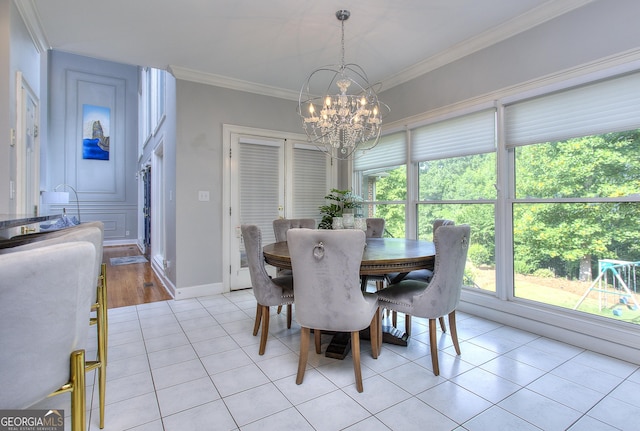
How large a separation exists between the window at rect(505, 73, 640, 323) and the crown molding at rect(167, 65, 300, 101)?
275 centimetres

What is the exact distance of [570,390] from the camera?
178 centimetres

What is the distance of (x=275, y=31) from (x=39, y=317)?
2.86 meters

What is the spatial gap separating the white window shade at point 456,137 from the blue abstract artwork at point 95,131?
7.65m

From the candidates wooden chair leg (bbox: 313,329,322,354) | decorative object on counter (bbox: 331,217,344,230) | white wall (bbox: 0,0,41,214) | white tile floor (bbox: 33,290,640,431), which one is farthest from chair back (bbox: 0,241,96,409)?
white wall (bbox: 0,0,41,214)

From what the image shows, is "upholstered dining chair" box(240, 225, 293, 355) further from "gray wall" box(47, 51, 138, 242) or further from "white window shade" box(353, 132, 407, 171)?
"gray wall" box(47, 51, 138, 242)

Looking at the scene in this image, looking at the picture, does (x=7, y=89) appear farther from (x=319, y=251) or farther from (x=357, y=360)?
(x=357, y=360)

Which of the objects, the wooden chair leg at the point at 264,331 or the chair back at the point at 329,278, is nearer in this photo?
the chair back at the point at 329,278

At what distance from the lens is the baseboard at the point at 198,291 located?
360cm

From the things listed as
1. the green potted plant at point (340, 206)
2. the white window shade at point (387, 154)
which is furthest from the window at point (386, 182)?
the green potted plant at point (340, 206)

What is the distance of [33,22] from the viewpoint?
260 centimetres

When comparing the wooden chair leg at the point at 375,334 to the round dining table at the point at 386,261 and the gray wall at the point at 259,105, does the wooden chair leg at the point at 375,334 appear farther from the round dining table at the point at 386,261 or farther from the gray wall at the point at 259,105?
the gray wall at the point at 259,105

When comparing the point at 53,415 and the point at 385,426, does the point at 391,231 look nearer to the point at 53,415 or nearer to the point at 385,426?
the point at 385,426

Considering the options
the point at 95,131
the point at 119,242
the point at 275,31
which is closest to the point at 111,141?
the point at 95,131

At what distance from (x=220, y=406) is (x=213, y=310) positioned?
1.67 metres
